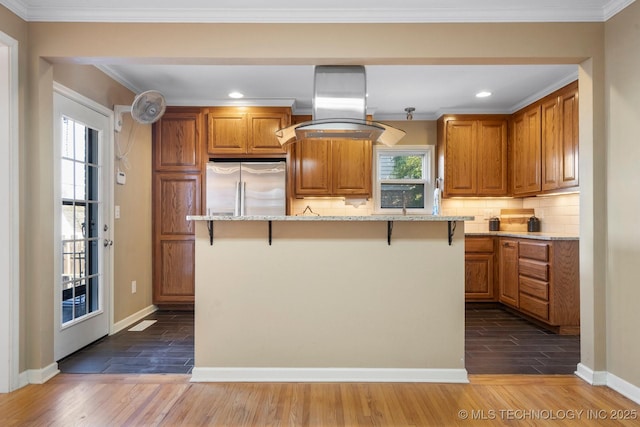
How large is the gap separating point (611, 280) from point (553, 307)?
1.15m

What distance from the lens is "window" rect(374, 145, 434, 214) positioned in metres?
5.21

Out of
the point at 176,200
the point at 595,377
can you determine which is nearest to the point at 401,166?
the point at 176,200

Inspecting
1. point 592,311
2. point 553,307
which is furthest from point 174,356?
point 553,307

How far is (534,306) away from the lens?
148 inches

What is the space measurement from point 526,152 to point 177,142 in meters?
3.97

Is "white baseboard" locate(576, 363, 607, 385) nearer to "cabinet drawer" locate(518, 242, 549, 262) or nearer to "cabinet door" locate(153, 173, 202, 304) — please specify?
"cabinet drawer" locate(518, 242, 549, 262)

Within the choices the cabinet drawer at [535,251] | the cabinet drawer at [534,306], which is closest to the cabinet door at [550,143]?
the cabinet drawer at [535,251]

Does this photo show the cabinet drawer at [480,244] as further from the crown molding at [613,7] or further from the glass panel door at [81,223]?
the glass panel door at [81,223]

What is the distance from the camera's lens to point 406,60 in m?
2.61

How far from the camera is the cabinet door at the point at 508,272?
414 centimetres

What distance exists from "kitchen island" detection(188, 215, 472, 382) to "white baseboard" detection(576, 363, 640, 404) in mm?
813

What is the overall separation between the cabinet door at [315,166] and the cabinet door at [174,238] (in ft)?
3.99

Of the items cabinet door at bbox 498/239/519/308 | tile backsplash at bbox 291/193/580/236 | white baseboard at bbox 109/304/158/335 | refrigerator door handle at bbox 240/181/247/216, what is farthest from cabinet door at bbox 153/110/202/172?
cabinet door at bbox 498/239/519/308

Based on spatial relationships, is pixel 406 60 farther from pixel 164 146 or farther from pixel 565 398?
pixel 164 146
